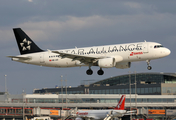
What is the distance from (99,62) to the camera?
6050cm

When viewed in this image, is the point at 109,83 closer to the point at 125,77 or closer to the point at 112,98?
the point at 125,77

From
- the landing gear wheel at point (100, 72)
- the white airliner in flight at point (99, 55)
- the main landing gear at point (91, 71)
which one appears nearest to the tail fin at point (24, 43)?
the white airliner in flight at point (99, 55)

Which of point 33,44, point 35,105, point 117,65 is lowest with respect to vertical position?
point 35,105

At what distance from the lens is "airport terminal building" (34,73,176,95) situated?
124 meters

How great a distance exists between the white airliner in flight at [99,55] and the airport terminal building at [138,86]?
205 ft

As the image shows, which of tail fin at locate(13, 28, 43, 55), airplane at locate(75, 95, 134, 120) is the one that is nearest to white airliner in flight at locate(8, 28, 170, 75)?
tail fin at locate(13, 28, 43, 55)

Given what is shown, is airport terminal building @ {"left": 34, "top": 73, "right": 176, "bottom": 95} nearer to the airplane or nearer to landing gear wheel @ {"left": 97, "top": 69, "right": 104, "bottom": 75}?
the airplane

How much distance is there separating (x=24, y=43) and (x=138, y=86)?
221 ft

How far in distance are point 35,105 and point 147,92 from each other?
4207 cm

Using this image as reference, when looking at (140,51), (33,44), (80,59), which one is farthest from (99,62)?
(33,44)

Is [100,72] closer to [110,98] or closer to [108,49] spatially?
[108,49]

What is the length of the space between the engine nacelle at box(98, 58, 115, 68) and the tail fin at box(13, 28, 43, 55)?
1497 centimetres

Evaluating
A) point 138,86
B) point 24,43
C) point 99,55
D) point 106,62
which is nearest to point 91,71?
point 99,55

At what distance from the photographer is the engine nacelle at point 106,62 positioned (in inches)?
2340
